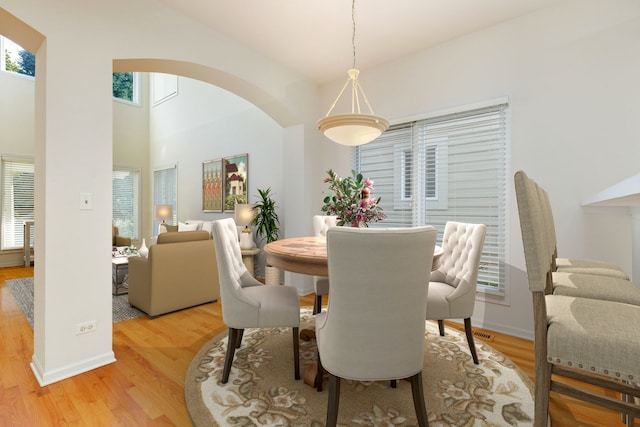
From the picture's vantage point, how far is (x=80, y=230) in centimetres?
207

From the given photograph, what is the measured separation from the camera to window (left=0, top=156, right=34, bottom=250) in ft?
18.9

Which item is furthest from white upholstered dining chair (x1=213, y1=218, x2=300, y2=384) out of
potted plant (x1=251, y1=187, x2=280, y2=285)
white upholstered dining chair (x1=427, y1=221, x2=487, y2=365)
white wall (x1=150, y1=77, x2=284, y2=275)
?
potted plant (x1=251, y1=187, x2=280, y2=285)

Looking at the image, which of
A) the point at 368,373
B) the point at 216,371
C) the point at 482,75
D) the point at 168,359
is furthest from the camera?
the point at 482,75

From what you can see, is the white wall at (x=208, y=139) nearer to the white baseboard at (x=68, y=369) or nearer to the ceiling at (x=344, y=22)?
the ceiling at (x=344, y=22)

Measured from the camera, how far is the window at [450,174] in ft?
9.31

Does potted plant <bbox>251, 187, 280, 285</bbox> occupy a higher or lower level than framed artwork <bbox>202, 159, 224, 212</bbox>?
lower

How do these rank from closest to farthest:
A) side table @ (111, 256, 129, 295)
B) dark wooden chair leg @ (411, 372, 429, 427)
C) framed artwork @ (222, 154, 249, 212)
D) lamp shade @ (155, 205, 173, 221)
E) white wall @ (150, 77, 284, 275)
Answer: dark wooden chair leg @ (411, 372, 429, 427)
side table @ (111, 256, 129, 295)
white wall @ (150, 77, 284, 275)
framed artwork @ (222, 154, 249, 212)
lamp shade @ (155, 205, 173, 221)

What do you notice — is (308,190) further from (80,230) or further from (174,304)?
(80,230)

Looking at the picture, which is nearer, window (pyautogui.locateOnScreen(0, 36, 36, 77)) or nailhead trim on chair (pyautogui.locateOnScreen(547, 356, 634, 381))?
nailhead trim on chair (pyautogui.locateOnScreen(547, 356, 634, 381))

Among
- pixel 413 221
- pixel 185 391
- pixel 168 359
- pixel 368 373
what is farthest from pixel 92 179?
pixel 413 221

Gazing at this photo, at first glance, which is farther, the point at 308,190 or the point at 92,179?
the point at 308,190

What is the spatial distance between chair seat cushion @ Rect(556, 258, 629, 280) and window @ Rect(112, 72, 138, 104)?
8625mm

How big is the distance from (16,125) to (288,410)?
295 inches

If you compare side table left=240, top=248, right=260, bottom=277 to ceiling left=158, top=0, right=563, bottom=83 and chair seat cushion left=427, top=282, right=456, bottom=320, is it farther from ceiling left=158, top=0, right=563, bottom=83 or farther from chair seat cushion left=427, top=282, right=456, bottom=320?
chair seat cushion left=427, top=282, right=456, bottom=320
